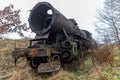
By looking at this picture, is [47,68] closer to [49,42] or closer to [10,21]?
[49,42]

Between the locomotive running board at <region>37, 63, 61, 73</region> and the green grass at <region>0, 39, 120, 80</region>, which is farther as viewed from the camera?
the locomotive running board at <region>37, 63, 61, 73</region>

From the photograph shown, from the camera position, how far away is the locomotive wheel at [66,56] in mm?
12562

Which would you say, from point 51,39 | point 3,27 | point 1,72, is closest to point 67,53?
point 51,39

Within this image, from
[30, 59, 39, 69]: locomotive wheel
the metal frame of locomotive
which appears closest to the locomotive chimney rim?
the metal frame of locomotive

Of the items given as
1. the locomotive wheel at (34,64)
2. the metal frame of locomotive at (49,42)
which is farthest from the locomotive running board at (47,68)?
the locomotive wheel at (34,64)

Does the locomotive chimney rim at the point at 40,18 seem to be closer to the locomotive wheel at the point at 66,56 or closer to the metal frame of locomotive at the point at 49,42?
the metal frame of locomotive at the point at 49,42

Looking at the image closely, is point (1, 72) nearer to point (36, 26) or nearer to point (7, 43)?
point (36, 26)

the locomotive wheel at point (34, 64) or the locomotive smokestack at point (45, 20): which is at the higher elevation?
the locomotive smokestack at point (45, 20)

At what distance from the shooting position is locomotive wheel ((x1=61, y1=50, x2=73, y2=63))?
41.2 feet

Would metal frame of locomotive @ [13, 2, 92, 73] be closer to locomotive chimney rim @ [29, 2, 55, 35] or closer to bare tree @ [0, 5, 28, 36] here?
locomotive chimney rim @ [29, 2, 55, 35]

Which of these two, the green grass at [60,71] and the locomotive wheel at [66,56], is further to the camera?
the locomotive wheel at [66,56]

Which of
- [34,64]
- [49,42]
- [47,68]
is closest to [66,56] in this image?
→ [49,42]

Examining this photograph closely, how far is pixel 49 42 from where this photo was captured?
12961 millimetres

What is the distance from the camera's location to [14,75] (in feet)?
40.1
